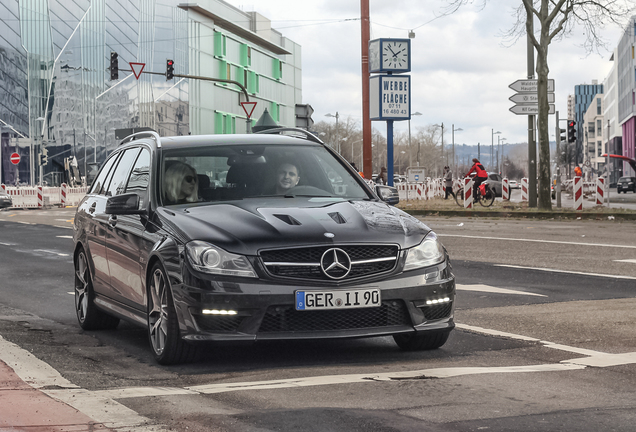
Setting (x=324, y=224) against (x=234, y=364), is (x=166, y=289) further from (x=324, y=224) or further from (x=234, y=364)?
(x=324, y=224)

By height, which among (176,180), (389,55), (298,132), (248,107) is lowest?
(176,180)

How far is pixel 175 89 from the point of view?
7288 cm

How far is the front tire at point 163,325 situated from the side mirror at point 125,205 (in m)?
0.61

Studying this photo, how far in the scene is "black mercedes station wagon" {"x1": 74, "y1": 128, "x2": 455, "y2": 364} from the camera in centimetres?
573

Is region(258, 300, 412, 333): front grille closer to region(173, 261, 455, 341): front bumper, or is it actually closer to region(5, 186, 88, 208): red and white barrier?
region(173, 261, 455, 341): front bumper

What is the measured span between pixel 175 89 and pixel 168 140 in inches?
2633

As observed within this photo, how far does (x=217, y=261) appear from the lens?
5750 mm

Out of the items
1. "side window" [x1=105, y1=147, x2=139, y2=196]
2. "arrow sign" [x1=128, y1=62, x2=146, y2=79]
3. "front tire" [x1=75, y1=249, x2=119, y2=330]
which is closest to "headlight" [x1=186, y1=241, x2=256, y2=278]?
"side window" [x1=105, y1=147, x2=139, y2=196]

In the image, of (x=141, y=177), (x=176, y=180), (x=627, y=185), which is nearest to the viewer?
(x=176, y=180)

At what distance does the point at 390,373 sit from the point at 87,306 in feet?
11.0

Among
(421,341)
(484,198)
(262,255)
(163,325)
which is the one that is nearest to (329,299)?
(262,255)

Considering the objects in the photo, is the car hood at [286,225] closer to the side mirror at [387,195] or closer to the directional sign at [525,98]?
the side mirror at [387,195]

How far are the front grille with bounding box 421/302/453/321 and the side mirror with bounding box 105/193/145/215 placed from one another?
2129 millimetres

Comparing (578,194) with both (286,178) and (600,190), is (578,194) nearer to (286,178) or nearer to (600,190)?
(600,190)
